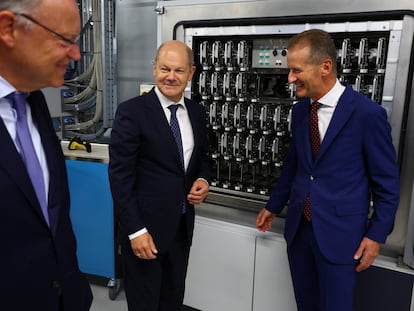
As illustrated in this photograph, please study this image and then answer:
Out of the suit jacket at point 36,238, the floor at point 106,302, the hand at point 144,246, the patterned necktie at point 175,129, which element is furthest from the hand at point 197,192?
the floor at point 106,302

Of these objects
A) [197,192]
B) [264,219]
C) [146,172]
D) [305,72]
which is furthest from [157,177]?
[305,72]

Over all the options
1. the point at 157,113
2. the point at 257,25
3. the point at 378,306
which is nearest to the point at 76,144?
the point at 157,113

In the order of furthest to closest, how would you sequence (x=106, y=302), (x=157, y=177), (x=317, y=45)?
1. (x=106, y=302)
2. (x=157, y=177)
3. (x=317, y=45)

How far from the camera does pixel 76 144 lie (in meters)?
2.49

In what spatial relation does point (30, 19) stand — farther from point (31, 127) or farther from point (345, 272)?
point (345, 272)

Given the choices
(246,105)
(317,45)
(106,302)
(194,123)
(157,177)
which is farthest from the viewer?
(106,302)

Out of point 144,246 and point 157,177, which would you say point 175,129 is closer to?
point 157,177

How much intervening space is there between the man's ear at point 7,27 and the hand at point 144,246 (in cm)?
86

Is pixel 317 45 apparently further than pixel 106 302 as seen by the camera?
No

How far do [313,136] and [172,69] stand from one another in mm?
628

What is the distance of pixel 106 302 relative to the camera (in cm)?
241

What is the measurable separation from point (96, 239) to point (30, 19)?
1850 millimetres

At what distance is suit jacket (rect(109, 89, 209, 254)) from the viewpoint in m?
1.43

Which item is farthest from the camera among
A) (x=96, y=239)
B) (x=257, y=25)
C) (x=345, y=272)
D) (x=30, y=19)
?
(x=96, y=239)
